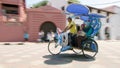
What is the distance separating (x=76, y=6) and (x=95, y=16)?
0.97 metres

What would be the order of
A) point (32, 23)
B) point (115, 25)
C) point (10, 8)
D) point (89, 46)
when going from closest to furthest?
point (89, 46) → point (32, 23) → point (10, 8) → point (115, 25)

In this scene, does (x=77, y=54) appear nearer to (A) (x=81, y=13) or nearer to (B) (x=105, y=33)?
(A) (x=81, y=13)

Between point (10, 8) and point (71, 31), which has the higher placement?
point (10, 8)

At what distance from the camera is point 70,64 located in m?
8.69

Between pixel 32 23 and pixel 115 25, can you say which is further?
pixel 115 25

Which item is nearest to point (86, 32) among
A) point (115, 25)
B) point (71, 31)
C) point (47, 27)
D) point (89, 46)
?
point (89, 46)

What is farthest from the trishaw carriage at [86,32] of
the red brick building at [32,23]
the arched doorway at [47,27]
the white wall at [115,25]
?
the white wall at [115,25]

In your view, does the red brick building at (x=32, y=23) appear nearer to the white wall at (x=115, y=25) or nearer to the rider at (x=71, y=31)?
the rider at (x=71, y=31)

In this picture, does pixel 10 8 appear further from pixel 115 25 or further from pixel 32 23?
pixel 115 25

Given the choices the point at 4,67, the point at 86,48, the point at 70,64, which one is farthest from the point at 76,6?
the point at 4,67

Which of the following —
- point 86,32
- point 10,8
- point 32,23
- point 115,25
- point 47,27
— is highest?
point 10,8

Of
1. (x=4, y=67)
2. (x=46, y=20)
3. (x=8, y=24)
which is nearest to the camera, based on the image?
(x=4, y=67)

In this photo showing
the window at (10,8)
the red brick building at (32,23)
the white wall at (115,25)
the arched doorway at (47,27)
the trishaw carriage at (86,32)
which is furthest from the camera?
the white wall at (115,25)

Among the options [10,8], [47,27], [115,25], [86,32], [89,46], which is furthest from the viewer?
[115,25]
